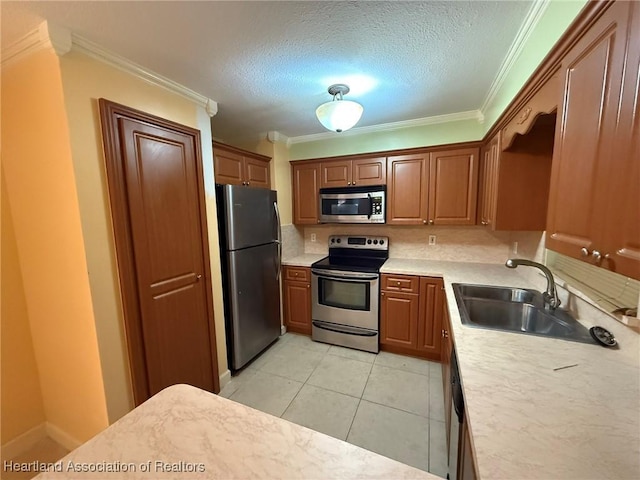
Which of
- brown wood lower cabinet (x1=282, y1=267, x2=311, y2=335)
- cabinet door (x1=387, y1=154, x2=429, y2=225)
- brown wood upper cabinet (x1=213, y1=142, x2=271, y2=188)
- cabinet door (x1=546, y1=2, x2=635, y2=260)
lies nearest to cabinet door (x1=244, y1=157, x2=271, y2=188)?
brown wood upper cabinet (x1=213, y1=142, x2=271, y2=188)

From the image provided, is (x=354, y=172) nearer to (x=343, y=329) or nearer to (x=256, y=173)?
(x=256, y=173)

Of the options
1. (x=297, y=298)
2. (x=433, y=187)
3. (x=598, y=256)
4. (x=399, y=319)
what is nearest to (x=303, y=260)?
Answer: (x=297, y=298)

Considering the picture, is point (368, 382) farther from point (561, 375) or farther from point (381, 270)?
point (561, 375)

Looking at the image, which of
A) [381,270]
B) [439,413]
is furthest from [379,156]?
[439,413]

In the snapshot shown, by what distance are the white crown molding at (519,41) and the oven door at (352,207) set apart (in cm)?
129

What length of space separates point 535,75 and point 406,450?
7.21 feet

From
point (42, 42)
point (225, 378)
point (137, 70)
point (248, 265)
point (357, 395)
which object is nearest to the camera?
point (42, 42)

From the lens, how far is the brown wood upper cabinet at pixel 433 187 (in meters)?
2.55

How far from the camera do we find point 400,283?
8.57 ft

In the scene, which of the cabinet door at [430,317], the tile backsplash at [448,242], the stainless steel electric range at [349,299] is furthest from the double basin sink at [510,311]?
the stainless steel electric range at [349,299]

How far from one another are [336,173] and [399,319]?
1.73 m

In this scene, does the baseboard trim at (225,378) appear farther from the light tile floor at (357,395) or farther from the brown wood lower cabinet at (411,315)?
the brown wood lower cabinet at (411,315)

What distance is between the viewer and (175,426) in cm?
72

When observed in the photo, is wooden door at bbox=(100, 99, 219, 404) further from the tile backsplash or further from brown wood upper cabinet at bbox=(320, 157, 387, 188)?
the tile backsplash
